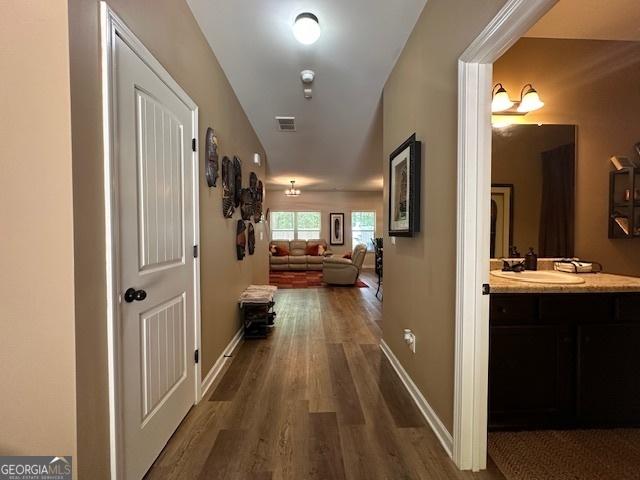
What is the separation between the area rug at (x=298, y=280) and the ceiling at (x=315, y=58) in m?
3.30

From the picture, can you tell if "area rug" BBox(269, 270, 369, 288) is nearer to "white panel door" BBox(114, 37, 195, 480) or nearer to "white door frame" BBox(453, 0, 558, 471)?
"white panel door" BBox(114, 37, 195, 480)

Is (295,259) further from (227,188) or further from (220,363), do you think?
(220,363)

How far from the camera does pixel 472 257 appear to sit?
1345 mm

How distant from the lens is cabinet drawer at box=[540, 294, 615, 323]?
5.16 ft

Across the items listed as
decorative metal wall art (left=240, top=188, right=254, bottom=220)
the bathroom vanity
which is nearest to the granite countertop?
the bathroom vanity

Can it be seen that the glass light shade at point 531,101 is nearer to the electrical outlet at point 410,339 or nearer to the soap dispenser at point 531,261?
the soap dispenser at point 531,261

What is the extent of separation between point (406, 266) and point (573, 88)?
1816mm

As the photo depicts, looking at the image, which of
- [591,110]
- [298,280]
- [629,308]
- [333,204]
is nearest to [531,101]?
[591,110]

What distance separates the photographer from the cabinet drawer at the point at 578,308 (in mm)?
1573

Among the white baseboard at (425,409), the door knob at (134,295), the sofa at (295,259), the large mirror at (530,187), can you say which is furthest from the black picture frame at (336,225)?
the door knob at (134,295)

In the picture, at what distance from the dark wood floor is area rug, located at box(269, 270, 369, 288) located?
3.55m

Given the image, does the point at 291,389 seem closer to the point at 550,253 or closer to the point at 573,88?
the point at 550,253

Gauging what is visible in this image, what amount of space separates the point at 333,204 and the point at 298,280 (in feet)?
11.5

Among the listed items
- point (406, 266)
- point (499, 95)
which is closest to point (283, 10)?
point (499, 95)
